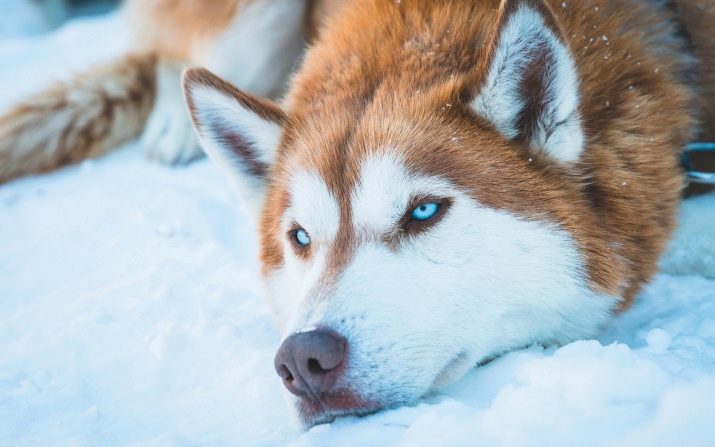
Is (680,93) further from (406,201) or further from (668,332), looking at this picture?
(406,201)

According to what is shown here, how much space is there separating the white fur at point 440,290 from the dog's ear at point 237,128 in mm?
613

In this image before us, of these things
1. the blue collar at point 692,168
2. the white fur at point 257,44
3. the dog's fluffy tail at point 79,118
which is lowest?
the dog's fluffy tail at point 79,118

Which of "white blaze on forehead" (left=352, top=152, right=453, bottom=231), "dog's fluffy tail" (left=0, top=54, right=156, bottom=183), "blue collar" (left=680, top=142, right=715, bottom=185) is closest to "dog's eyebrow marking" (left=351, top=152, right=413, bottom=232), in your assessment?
"white blaze on forehead" (left=352, top=152, right=453, bottom=231)

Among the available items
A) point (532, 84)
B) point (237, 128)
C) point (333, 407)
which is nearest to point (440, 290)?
point (333, 407)

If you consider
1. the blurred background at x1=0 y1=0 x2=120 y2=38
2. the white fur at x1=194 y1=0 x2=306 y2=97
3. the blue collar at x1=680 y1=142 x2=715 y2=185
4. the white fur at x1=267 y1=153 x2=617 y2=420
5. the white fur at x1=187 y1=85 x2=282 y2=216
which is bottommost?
the blurred background at x1=0 y1=0 x2=120 y2=38

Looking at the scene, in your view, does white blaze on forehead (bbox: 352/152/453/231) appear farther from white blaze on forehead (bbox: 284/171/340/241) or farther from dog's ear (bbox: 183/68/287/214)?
dog's ear (bbox: 183/68/287/214)

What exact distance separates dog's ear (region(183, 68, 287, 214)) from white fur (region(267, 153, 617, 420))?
2.01 ft

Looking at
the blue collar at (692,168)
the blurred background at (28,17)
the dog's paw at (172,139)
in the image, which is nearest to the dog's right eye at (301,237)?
the blue collar at (692,168)

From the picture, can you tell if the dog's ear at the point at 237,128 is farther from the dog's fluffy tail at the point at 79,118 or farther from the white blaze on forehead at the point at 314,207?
the dog's fluffy tail at the point at 79,118

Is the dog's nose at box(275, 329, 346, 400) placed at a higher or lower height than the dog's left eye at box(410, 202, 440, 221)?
lower

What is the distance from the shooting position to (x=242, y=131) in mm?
2695

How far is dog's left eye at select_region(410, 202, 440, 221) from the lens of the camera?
2111 millimetres

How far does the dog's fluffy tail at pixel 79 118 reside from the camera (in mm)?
4297

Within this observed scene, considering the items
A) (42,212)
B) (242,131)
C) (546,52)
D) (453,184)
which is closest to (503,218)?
(453,184)
